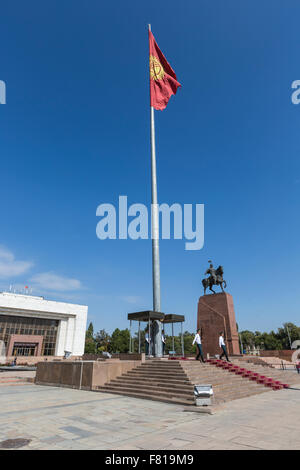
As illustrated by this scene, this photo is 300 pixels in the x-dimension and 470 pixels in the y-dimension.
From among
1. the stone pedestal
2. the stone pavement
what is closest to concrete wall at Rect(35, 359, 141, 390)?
the stone pavement

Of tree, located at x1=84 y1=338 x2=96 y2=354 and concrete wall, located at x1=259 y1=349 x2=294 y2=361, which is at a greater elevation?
tree, located at x1=84 y1=338 x2=96 y2=354

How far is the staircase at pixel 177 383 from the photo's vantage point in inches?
394

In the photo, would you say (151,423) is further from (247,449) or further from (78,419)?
(247,449)

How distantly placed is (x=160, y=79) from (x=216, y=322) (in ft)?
65.7

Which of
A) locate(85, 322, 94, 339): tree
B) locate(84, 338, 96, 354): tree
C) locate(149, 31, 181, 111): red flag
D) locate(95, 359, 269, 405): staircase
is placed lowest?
locate(95, 359, 269, 405): staircase

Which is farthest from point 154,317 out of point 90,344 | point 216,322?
point 90,344

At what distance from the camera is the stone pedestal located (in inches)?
846

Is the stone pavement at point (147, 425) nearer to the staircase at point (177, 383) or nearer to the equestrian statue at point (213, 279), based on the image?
the staircase at point (177, 383)

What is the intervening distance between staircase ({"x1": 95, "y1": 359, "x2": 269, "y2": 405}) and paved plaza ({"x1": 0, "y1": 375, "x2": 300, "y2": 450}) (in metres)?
0.98

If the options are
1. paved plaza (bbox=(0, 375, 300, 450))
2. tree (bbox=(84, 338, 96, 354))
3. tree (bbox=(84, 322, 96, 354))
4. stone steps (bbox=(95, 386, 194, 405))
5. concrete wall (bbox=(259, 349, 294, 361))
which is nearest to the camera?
paved plaza (bbox=(0, 375, 300, 450))

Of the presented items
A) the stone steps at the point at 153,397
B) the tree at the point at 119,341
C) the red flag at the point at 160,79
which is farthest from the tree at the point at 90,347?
the red flag at the point at 160,79

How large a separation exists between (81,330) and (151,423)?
5230cm

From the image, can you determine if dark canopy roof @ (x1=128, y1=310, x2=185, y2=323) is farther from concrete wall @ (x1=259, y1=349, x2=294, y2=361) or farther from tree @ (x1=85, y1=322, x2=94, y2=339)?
tree @ (x1=85, y1=322, x2=94, y2=339)
